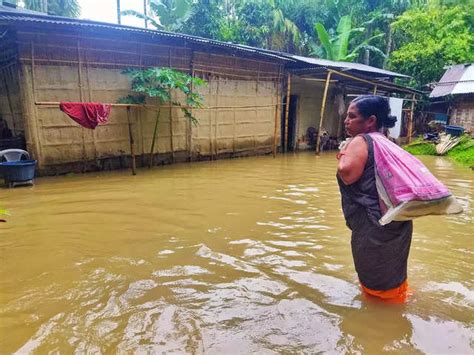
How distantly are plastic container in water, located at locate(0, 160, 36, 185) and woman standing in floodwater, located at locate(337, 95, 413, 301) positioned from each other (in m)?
6.32

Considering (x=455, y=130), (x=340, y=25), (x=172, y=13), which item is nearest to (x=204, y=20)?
(x=172, y=13)

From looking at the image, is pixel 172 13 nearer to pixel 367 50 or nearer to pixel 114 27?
pixel 114 27

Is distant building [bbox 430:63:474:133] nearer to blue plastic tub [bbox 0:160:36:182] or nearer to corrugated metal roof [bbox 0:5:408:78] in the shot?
corrugated metal roof [bbox 0:5:408:78]

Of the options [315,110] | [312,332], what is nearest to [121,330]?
[312,332]

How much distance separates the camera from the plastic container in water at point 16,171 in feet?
22.6

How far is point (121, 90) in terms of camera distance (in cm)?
912

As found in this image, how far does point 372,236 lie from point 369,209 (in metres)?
0.19

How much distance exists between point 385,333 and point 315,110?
44.3 feet

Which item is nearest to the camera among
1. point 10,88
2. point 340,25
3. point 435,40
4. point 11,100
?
point 10,88

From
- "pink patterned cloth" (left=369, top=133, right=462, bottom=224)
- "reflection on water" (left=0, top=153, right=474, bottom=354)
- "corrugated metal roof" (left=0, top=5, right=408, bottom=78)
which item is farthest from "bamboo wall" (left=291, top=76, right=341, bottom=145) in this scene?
"pink patterned cloth" (left=369, top=133, right=462, bottom=224)

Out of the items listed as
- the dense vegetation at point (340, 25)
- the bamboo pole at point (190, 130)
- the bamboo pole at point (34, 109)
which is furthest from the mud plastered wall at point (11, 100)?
the dense vegetation at point (340, 25)

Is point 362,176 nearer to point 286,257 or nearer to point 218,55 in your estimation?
point 286,257

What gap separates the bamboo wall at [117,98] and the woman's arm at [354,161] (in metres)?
7.27

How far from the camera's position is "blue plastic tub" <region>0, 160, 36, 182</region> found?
690 cm
